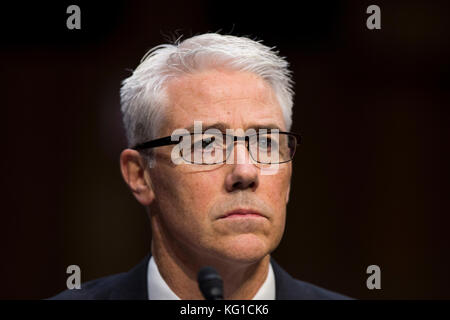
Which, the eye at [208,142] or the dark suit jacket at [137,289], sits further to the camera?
the dark suit jacket at [137,289]

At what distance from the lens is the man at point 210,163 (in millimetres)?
2334

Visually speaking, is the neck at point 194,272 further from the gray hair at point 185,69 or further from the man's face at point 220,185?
the gray hair at point 185,69

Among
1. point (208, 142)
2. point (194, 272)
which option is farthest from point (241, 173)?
point (194, 272)

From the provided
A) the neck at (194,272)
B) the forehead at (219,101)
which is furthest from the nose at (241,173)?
the neck at (194,272)

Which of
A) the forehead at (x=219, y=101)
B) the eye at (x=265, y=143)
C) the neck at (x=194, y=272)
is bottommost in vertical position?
the neck at (x=194, y=272)

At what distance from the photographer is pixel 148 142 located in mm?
2521

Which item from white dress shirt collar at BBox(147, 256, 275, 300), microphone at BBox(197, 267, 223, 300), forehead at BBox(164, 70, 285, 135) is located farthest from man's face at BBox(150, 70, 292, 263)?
microphone at BBox(197, 267, 223, 300)

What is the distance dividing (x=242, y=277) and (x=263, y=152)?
18.8 inches

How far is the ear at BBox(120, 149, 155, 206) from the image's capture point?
2.57 metres

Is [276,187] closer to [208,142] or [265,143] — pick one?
[265,143]

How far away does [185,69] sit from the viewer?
249 cm

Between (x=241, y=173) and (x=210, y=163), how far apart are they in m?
0.14

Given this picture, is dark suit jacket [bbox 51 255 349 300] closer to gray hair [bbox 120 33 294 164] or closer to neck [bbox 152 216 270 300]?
neck [bbox 152 216 270 300]
